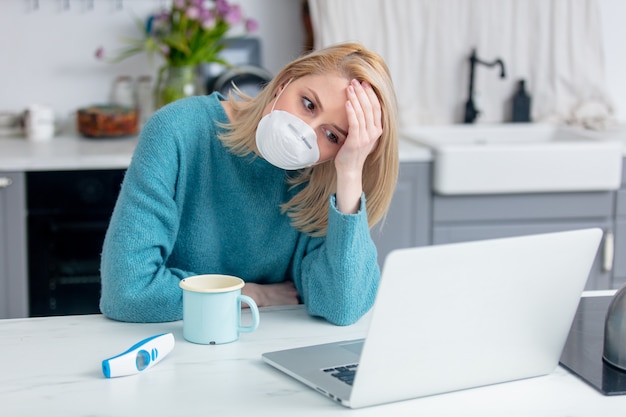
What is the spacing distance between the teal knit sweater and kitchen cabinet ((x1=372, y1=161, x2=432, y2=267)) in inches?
42.6

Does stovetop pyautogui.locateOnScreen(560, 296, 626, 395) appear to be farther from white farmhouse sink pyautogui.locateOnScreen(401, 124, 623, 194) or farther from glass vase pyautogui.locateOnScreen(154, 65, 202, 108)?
glass vase pyautogui.locateOnScreen(154, 65, 202, 108)

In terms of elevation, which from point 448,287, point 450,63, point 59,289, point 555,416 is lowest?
point 59,289

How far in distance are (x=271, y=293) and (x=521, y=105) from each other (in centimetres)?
189

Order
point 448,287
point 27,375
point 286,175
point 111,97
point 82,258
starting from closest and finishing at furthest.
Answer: point 448,287, point 27,375, point 286,175, point 82,258, point 111,97

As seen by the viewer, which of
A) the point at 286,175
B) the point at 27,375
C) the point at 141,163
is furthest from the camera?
the point at 286,175

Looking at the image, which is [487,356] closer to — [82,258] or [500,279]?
[500,279]

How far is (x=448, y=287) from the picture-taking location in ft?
3.53

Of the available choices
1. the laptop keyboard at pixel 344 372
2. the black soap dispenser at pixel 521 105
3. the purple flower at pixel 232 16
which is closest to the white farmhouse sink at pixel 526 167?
the black soap dispenser at pixel 521 105

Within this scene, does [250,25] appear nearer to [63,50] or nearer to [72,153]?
[63,50]

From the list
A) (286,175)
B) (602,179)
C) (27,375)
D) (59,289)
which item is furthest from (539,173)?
(27,375)

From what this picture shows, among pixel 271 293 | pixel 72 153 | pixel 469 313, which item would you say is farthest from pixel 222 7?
pixel 469 313

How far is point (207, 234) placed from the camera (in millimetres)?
1693

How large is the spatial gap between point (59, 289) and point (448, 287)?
6.33 feet

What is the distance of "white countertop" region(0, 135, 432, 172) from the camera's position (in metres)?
2.59
